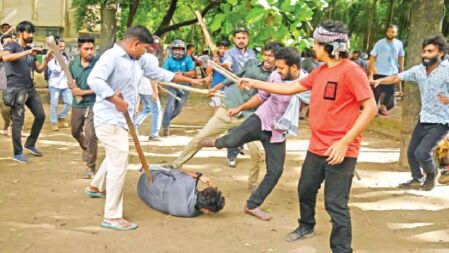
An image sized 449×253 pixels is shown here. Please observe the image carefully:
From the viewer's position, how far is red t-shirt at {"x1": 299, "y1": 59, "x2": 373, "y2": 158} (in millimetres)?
3934

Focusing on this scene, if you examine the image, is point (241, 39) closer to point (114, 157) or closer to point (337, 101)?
point (114, 157)

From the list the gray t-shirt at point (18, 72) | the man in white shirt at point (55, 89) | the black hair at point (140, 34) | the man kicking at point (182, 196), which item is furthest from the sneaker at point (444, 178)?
the man in white shirt at point (55, 89)

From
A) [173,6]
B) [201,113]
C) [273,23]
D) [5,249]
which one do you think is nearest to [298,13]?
[273,23]

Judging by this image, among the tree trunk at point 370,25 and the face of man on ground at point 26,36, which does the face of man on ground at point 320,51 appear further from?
the tree trunk at point 370,25

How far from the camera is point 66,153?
8336mm

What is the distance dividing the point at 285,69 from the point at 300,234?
61.0 inches

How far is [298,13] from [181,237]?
9.84 ft

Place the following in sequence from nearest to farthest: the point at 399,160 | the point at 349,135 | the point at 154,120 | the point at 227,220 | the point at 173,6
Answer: the point at 349,135 < the point at 227,220 < the point at 399,160 < the point at 154,120 < the point at 173,6

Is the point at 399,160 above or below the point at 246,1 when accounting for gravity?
below

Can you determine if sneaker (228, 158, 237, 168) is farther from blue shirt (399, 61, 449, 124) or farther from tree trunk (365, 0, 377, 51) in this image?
tree trunk (365, 0, 377, 51)

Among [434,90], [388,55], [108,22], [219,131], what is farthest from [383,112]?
[108,22]

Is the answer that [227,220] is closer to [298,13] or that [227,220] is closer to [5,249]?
[5,249]

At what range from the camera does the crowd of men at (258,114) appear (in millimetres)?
4086

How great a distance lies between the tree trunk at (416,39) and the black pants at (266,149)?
3027 millimetres
